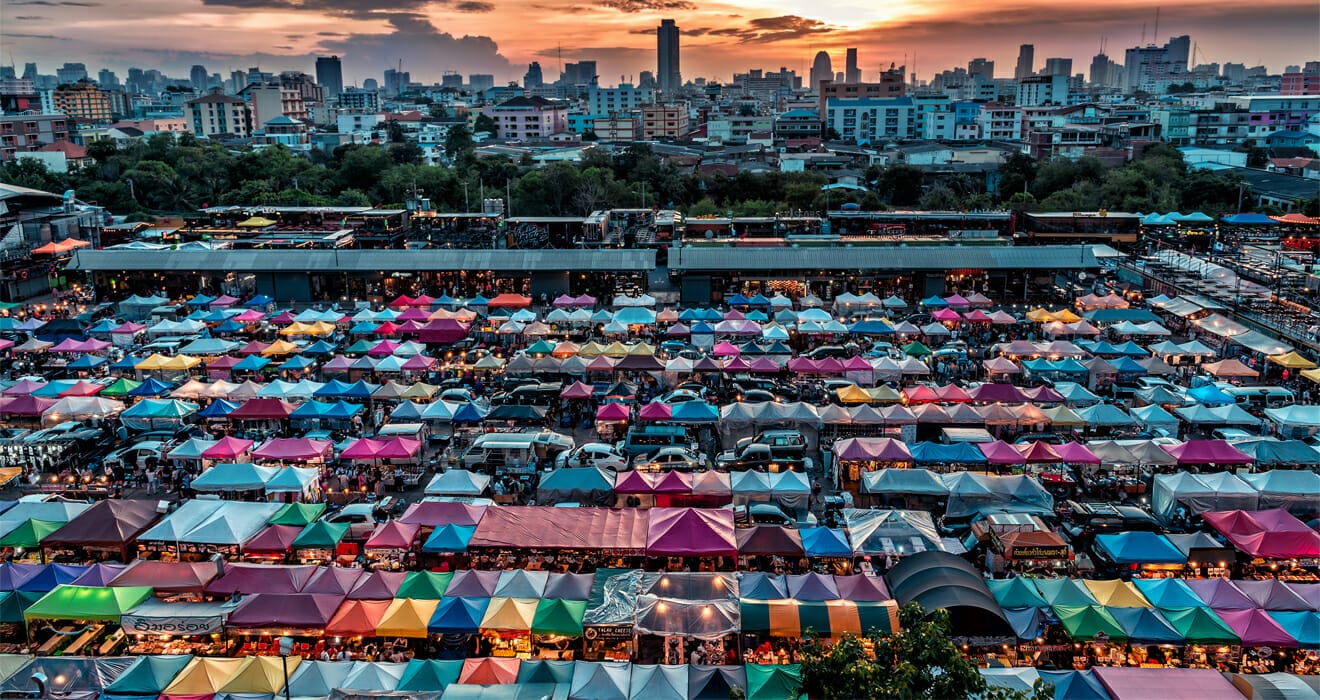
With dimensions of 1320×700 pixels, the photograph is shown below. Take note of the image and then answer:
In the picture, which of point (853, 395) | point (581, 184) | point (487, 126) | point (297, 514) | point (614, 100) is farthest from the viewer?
point (614, 100)

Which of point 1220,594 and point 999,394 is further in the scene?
point 999,394

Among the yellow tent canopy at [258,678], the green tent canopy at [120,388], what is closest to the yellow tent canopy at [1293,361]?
the yellow tent canopy at [258,678]

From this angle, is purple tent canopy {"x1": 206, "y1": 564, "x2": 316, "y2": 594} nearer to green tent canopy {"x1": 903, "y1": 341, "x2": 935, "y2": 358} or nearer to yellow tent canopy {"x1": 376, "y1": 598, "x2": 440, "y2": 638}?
yellow tent canopy {"x1": 376, "y1": 598, "x2": 440, "y2": 638}

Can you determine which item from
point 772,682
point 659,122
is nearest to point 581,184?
point 659,122

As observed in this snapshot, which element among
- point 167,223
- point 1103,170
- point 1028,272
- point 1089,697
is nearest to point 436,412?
point 1089,697

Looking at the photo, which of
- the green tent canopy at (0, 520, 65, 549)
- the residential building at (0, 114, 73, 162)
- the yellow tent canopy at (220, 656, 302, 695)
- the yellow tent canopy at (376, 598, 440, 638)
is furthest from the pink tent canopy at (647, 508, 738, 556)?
the residential building at (0, 114, 73, 162)

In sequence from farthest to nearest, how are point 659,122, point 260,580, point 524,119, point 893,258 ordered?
point 524,119
point 659,122
point 893,258
point 260,580

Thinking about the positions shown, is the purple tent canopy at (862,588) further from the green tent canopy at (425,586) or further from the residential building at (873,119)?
the residential building at (873,119)

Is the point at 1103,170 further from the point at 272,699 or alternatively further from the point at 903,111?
the point at 272,699

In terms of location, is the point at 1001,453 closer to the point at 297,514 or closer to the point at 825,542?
the point at 825,542
